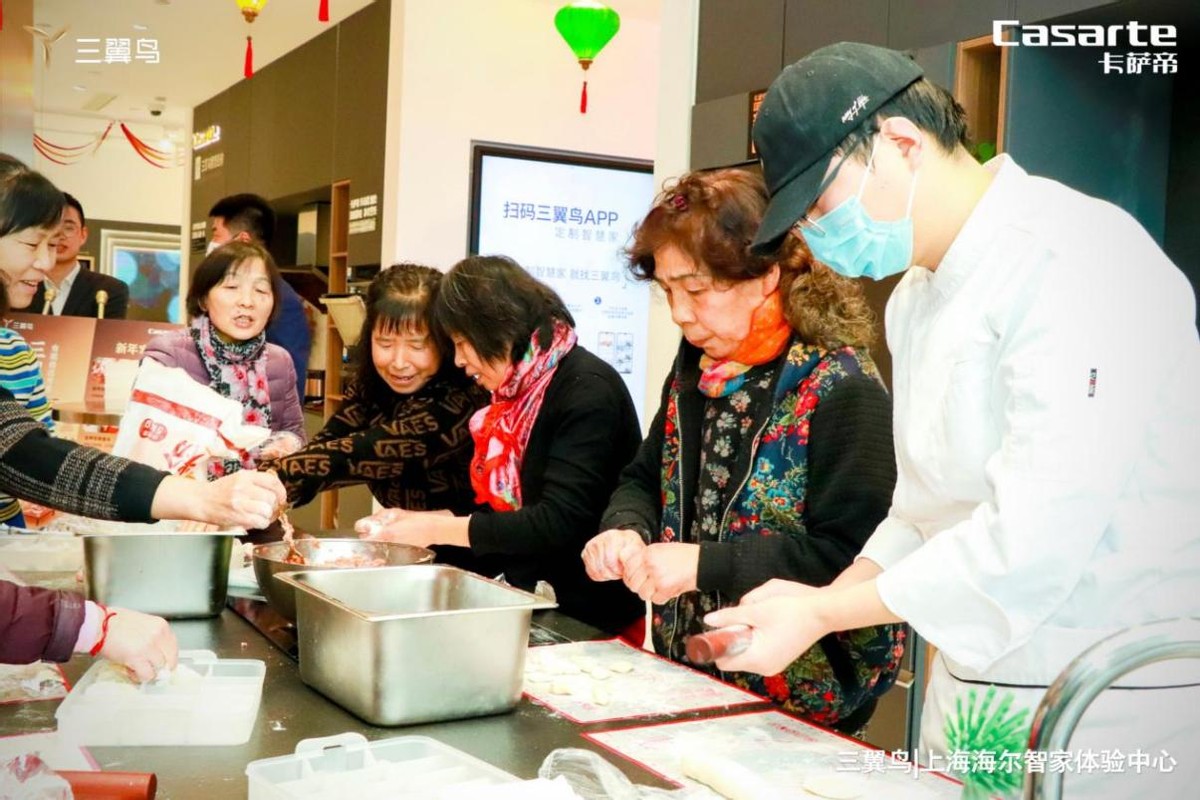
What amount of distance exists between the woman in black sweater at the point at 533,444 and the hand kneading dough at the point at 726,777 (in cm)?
90

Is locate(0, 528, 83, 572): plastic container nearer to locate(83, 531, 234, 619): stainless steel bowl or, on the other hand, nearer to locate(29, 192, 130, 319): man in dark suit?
locate(83, 531, 234, 619): stainless steel bowl

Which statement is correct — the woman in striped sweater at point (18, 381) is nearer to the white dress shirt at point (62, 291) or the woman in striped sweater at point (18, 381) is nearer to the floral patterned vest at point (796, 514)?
the floral patterned vest at point (796, 514)

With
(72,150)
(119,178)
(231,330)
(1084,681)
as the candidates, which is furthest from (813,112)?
(119,178)

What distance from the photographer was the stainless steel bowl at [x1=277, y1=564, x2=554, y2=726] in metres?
1.34

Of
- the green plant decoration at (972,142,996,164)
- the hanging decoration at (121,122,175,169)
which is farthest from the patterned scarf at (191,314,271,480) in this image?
the hanging decoration at (121,122,175,169)

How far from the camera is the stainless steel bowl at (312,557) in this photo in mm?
1723

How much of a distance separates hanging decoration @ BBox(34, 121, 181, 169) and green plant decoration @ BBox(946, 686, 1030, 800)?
7613 millimetres

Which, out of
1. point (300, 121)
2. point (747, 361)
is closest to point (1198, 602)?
point (747, 361)

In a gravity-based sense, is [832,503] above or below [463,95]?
below

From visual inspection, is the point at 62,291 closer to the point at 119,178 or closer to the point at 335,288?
the point at 335,288

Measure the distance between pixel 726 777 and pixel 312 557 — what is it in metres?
1.02

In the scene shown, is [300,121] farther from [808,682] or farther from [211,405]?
[808,682]

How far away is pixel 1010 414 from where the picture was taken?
1.15 metres

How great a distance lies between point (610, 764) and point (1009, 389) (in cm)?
58
